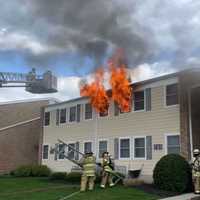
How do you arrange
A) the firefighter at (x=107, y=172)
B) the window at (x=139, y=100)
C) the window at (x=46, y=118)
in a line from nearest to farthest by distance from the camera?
the firefighter at (x=107, y=172), the window at (x=139, y=100), the window at (x=46, y=118)

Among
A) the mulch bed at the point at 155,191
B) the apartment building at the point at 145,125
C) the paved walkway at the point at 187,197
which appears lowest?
the paved walkway at the point at 187,197

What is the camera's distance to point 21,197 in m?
15.0

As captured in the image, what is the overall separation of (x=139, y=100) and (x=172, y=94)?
2350mm

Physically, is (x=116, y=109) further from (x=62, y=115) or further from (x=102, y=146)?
(x=62, y=115)

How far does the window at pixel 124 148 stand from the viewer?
2158cm

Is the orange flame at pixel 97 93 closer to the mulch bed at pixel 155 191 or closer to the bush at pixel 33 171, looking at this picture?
the mulch bed at pixel 155 191

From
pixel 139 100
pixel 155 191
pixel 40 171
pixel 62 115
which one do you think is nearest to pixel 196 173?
pixel 155 191

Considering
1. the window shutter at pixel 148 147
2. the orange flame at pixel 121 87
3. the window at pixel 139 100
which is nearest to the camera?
the window shutter at pixel 148 147

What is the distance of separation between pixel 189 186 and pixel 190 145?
2.42m

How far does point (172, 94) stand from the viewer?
763 inches

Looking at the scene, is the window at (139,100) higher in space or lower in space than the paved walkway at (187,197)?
higher

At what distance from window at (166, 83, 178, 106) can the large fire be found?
2364mm

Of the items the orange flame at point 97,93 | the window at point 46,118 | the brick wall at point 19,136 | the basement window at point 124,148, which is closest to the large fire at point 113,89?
the orange flame at point 97,93

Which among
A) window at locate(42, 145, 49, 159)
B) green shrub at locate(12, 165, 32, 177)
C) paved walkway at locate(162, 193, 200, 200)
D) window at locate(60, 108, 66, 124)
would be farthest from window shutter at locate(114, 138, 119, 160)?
green shrub at locate(12, 165, 32, 177)
